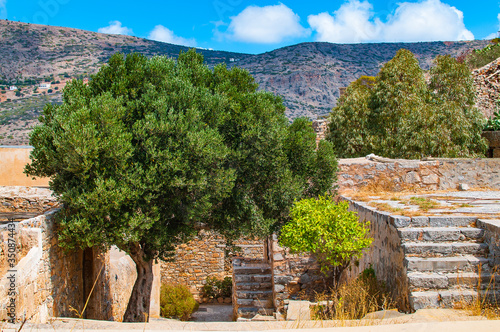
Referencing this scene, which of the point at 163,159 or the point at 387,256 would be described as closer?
the point at 387,256

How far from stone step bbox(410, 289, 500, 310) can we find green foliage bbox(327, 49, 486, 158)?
1333cm

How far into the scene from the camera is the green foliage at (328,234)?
18.7ft

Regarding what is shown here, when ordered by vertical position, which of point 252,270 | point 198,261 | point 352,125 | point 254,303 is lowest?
point 198,261

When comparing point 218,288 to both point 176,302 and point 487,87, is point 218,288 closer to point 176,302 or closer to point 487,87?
point 176,302

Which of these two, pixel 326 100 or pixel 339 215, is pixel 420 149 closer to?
pixel 339 215

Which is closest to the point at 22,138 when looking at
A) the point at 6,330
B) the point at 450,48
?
the point at 6,330

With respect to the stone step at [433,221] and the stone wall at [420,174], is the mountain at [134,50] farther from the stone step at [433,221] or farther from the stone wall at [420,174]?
the stone step at [433,221]

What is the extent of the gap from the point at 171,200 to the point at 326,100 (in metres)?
55.7

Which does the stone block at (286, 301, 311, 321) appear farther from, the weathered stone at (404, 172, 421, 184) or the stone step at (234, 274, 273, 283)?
the weathered stone at (404, 172, 421, 184)

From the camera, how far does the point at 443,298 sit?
5.00 m

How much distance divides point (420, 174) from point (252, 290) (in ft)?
17.4

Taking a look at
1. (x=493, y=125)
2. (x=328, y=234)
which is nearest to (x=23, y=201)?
(x=328, y=234)

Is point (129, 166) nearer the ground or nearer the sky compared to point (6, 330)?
nearer the sky

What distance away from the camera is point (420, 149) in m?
17.5
